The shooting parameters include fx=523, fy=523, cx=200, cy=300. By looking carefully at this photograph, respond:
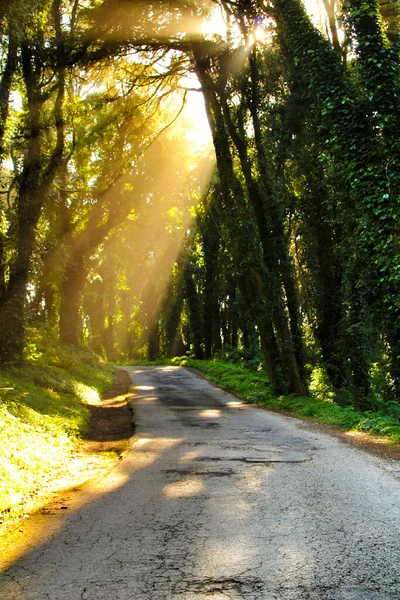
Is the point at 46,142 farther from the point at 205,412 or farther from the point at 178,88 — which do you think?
the point at 205,412

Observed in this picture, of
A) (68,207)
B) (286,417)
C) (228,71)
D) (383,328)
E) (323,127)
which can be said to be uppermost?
(228,71)

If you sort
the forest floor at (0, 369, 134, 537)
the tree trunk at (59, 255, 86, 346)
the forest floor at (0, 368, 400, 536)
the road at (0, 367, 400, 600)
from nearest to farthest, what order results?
the road at (0, 367, 400, 600) → the forest floor at (0, 369, 134, 537) → the forest floor at (0, 368, 400, 536) → the tree trunk at (59, 255, 86, 346)

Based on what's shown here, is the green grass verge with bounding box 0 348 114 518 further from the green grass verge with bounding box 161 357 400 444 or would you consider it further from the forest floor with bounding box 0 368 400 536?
the green grass verge with bounding box 161 357 400 444

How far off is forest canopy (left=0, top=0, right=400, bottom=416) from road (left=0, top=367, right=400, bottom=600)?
568 cm

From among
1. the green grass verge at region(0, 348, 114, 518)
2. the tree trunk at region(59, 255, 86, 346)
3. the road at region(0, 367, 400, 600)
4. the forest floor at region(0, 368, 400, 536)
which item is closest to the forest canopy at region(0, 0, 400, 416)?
the tree trunk at region(59, 255, 86, 346)

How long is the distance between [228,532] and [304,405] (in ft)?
33.9

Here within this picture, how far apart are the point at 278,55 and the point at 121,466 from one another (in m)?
16.3

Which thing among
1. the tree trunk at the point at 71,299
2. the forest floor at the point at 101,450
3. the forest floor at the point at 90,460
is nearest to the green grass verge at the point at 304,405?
the forest floor at the point at 101,450

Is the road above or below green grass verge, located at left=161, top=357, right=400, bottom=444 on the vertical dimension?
above

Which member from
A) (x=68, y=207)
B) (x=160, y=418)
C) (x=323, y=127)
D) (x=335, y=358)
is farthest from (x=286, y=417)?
(x=68, y=207)

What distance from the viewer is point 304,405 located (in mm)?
14688

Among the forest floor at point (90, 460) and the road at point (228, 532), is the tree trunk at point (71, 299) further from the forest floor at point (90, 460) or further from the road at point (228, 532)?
the road at point (228, 532)

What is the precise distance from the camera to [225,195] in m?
18.3

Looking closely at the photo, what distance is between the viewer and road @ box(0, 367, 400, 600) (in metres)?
3.67
